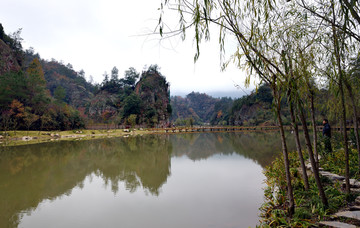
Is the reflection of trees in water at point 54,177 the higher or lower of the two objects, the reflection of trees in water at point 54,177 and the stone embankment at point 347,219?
the lower

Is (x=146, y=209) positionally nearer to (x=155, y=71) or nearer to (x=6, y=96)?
(x=6, y=96)

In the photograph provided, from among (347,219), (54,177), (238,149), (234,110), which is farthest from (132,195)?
(234,110)

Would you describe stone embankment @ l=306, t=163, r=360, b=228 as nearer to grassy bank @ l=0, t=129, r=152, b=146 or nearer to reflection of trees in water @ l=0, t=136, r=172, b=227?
reflection of trees in water @ l=0, t=136, r=172, b=227

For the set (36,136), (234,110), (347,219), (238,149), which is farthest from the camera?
(234,110)

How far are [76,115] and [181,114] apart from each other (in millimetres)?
61719

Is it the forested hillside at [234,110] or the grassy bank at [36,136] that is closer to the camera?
the grassy bank at [36,136]

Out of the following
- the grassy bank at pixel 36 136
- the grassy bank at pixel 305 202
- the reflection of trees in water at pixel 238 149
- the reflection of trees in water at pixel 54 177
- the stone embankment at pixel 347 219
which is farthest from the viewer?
the grassy bank at pixel 36 136

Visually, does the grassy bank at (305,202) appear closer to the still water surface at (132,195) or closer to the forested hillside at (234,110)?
the still water surface at (132,195)

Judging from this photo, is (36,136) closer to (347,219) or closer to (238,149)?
(238,149)

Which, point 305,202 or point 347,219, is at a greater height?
point 347,219

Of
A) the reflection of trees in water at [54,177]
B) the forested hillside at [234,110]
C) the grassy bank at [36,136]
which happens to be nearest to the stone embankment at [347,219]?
the reflection of trees in water at [54,177]

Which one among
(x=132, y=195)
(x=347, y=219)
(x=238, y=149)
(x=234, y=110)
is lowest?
(x=132, y=195)

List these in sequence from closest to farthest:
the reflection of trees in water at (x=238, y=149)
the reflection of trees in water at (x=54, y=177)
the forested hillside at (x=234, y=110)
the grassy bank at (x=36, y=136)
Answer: the reflection of trees in water at (x=54, y=177) → the reflection of trees in water at (x=238, y=149) → the grassy bank at (x=36, y=136) → the forested hillside at (x=234, y=110)

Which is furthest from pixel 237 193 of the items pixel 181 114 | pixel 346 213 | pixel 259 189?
pixel 181 114
